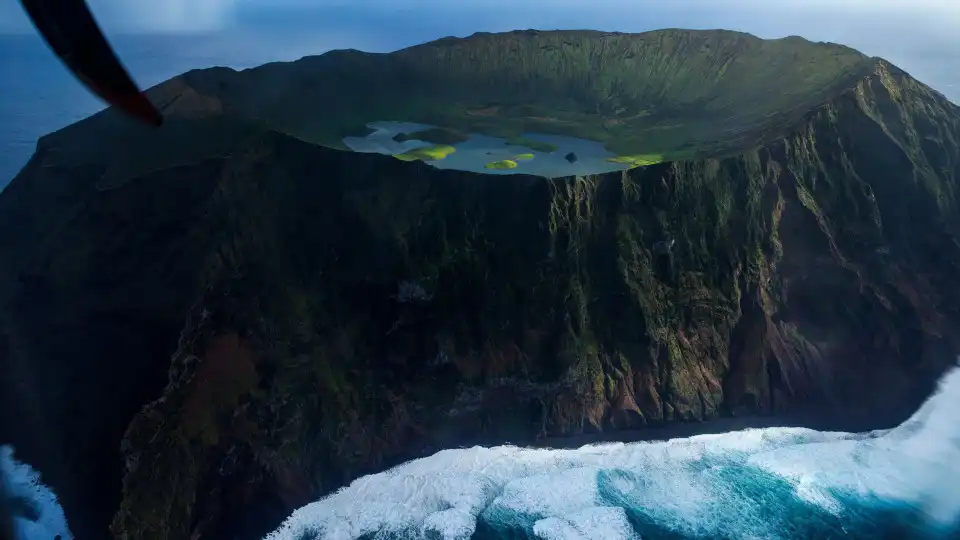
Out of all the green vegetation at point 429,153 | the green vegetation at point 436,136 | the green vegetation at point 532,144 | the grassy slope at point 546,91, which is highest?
the grassy slope at point 546,91

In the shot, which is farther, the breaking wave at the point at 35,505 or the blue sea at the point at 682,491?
the blue sea at the point at 682,491

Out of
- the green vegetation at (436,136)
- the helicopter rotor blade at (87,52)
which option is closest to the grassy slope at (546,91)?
the green vegetation at (436,136)

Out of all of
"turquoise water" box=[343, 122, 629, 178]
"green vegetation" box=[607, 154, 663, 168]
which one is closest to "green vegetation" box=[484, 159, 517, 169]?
"turquoise water" box=[343, 122, 629, 178]

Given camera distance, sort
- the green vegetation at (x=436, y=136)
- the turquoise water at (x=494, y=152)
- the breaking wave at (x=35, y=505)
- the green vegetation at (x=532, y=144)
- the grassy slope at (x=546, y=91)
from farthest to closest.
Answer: the green vegetation at (x=532, y=144), the green vegetation at (x=436, y=136), the turquoise water at (x=494, y=152), the grassy slope at (x=546, y=91), the breaking wave at (x=35, y=505)

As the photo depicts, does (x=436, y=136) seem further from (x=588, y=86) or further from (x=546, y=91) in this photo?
(x=588, y=86)

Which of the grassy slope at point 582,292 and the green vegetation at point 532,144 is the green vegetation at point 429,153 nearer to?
the grassy slope at point 582,292

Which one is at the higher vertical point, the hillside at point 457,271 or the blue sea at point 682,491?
the hillside at point 457,271

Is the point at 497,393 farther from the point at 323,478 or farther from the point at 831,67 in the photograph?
the point at 831,67
